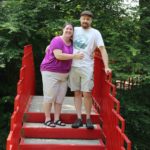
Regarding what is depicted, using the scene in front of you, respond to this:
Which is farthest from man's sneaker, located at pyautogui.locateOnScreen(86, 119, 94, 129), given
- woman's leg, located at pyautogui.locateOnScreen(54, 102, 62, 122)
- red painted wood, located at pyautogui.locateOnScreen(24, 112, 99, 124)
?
woman's leg, located at pyautogui.locateOnScreen(54, 102, 62, 122)

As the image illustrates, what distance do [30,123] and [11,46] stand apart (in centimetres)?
327

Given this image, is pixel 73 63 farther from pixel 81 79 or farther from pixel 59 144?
pixel 59 144

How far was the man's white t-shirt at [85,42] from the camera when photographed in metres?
6.75

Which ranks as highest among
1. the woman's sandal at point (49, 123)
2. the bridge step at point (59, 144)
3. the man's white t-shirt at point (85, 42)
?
the man's white t-shirt at point (85, 42)

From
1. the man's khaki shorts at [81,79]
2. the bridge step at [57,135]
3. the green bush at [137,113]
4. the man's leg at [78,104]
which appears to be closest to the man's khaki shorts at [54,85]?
the man's khaki shorts at [81,79]

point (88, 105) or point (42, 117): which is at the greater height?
point (88, 105)

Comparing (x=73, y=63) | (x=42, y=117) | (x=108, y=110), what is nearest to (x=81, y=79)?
(x=73, y=63)

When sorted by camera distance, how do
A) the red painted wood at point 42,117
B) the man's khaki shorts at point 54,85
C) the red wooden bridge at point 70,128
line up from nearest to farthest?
the red wooden bridge at point 70,128
the man's khaki shorts at point 54,85
the red painted wood at point 42,117

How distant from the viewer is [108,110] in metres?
6.63

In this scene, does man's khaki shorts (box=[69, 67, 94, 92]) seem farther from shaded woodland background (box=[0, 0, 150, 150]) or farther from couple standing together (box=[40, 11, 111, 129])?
shaded woodland background (box=[0, 0, 150, 150])

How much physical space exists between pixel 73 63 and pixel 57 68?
0.87 feet

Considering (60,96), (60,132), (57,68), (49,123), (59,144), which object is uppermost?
(57,68)

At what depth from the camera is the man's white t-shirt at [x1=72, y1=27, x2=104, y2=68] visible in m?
6.75

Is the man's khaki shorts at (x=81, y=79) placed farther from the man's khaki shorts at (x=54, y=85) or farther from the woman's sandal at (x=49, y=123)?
the woman's sandal at (x=49, y=123)
